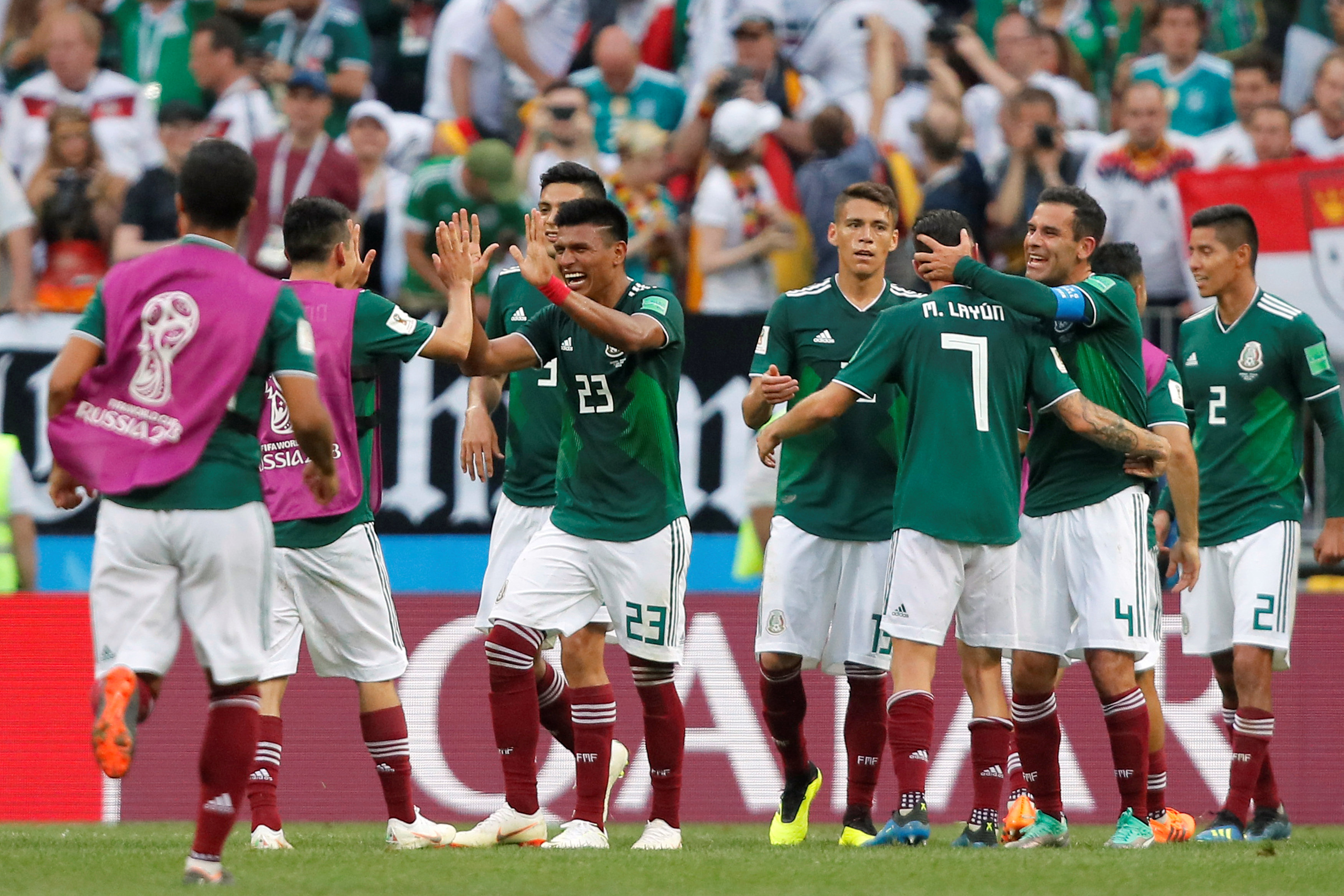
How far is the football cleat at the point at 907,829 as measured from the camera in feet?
24.6

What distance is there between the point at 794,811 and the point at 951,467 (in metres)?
1.95

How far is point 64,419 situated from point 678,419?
591 centimetres

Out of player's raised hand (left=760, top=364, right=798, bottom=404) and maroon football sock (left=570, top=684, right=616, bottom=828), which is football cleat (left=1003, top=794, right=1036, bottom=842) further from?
player's raised hand (left=760, top=364, right=798, bottom=404)

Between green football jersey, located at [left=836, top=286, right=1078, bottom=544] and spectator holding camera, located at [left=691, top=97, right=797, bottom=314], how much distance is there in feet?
16.0

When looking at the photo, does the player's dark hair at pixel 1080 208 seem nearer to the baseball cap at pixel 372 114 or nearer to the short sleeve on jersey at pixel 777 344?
the short sleeve on jersey at pixel 777 344

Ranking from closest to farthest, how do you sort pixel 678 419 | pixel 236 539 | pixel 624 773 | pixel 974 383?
pixel 236 539 < pixel 974 383 < pixel 624 773 < pixel 678 419

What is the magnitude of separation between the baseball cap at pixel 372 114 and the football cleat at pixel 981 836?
728cm

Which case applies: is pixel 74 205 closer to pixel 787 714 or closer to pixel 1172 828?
pixel 787 714

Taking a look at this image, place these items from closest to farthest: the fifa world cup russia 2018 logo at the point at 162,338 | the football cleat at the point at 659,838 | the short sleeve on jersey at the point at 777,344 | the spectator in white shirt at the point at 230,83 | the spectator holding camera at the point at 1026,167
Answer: the fifa world cup russia 2018 logo at the point at 162,338 → the football cleat at the point at 659,838 → the short sleeve on jersey at the point at 777,344 → the spectator holding camera at the point at 1026,167 → the spectator in white shirt at the point at 230,83

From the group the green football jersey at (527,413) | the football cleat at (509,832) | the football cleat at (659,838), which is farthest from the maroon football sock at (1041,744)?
the green football jersey at (527,413)

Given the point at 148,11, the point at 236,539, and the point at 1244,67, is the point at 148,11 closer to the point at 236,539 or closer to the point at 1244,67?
the point at 1244,67

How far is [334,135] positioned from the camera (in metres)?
14.2

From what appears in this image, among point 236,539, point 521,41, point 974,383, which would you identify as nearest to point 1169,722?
point 974,383

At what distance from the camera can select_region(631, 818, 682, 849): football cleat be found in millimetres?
7531
